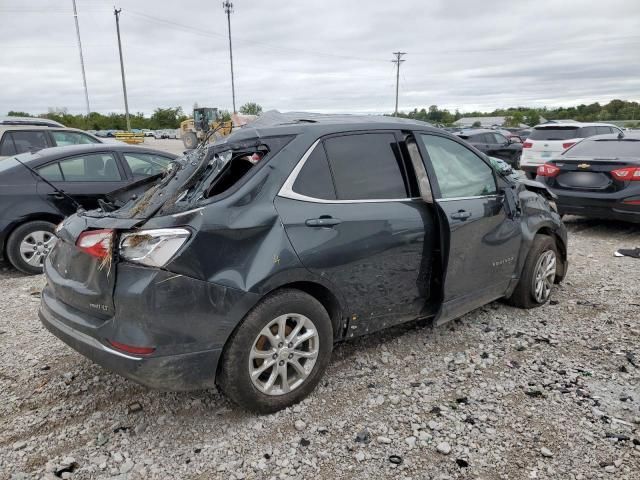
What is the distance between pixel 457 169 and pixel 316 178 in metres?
1.40

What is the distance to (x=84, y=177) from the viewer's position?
20.9 feet

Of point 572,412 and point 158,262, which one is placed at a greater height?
point 158,262

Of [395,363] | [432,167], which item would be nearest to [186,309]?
[395,363]

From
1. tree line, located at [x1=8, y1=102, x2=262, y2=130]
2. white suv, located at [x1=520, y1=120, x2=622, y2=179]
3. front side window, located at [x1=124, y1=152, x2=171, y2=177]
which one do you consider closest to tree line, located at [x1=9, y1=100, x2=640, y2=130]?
tree line, located at [x1=8, y1=102, x2=262, y2=130]

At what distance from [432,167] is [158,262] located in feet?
6.92

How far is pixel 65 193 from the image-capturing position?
609 centimetres

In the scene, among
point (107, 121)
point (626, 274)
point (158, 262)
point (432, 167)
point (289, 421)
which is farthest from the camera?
point (107, 121)

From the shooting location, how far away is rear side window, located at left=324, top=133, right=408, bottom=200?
3.30 metres

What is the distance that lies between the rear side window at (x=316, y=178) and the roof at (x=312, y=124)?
18cm

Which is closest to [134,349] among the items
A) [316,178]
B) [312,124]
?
[316,178]

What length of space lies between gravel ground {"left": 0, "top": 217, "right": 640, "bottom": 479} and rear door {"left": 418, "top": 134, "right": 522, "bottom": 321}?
0.44 m

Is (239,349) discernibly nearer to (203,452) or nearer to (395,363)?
(203,452)

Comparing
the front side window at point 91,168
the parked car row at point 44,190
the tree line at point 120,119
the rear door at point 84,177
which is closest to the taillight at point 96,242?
the parked car row at point 44,190

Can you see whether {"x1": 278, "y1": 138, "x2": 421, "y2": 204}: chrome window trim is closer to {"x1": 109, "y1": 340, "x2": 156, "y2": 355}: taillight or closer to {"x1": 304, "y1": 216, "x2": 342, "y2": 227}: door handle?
{"x1": 304, "y1": 216, "x2": 342, "y2": 227}: door handle
